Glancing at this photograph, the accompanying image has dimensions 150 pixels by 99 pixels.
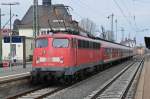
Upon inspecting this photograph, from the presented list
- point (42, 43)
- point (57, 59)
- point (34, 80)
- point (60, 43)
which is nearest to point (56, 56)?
point (57, 59)

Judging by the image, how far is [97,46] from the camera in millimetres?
36281

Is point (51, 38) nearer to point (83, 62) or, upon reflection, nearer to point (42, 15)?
point (83, 62)

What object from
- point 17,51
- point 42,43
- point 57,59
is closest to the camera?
point 57,59

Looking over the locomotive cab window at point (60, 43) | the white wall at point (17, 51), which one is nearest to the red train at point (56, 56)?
the locomotive cab window at point (60, 43)

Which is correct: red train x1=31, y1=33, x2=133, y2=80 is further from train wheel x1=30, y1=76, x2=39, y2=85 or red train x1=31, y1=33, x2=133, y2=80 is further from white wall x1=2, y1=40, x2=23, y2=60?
white wall x1=2, y1=40, x2=23, y2=60

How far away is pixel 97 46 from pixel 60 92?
15.1 metres

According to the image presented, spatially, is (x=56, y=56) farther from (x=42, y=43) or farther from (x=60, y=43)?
(x=42, y=43)

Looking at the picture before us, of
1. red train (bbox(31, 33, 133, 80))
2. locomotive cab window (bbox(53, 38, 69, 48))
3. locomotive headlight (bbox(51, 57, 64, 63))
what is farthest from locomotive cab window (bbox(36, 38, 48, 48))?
locomotive headlight (bbox(51, 57, 64, 63))

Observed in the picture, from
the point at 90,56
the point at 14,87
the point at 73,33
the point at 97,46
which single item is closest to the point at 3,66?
the point at 97,46

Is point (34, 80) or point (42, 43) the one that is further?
point (42, 43)

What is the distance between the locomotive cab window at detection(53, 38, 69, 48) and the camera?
24.2 metres

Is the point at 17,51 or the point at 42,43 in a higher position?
the point at 17,51

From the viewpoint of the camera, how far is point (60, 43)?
79.7 ft

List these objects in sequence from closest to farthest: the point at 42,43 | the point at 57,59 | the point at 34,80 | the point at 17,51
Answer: the point at 57,59
the point at 34,80
the point at 42,43
the point at 17,51
